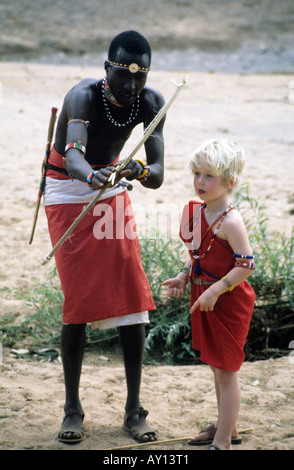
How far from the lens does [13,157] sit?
22.2ft

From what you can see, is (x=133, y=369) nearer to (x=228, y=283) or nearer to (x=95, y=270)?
(x=95, y=270)

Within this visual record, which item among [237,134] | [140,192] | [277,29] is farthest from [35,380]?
[277,29]

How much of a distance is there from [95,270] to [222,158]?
0.70 m

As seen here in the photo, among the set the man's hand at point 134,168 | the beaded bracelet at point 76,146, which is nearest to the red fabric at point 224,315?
the man's hand at point 134,168

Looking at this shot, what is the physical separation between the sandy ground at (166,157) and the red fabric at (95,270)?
0.54m

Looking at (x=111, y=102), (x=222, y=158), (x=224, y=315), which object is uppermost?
(x=111, y=102)

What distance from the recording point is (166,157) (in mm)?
6809

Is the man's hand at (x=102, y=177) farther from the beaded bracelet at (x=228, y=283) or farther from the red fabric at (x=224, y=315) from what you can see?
the beaded bracelet at (x=228, y=283)

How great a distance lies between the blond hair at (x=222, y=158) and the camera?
2.41 metres

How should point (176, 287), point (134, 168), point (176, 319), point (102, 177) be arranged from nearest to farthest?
point (102, 177) → point (134, 168) → point (176, 287) → point (176, 319)

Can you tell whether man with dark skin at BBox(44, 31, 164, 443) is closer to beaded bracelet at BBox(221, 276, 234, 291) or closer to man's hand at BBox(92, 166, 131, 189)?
man's hand at BBox(92, 166, 131, 189)

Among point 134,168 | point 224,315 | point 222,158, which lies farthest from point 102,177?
point 224,315
